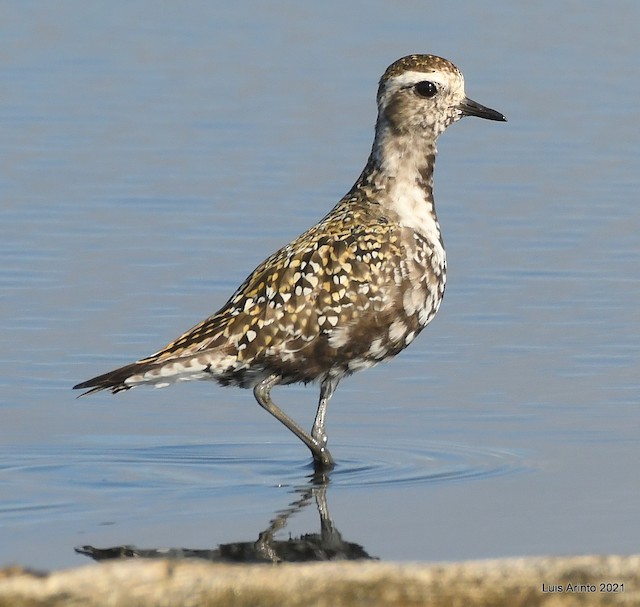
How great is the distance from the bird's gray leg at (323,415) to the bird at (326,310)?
0.01m

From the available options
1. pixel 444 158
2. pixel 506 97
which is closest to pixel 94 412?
pixel 444 158

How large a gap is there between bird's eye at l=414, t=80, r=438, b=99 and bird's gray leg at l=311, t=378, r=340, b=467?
2266 mm

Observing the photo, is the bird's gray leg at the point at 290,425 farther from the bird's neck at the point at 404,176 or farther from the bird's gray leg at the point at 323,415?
the bird's neck at the point at 404,176

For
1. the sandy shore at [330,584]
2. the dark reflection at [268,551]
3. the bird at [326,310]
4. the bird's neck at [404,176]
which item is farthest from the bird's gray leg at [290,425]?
the sandy shore at [330,584]

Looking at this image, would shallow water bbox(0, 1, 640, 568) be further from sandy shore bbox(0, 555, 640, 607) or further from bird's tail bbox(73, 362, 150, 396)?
sandy shore bbox(0, 555, 640, 607)

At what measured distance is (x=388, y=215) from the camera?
1369cm

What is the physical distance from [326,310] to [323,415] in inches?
36.1

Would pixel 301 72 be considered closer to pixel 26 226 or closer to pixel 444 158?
pixel 444 158

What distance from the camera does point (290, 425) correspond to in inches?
526

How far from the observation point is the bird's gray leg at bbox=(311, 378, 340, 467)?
1333 centimetres

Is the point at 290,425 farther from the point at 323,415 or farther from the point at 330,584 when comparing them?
the point at 330,584

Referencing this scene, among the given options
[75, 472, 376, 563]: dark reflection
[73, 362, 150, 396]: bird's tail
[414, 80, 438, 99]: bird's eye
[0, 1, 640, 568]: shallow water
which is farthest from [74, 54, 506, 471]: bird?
[75, 472, 376, 563]: dark reflection

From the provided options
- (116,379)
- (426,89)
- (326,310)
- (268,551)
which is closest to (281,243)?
(426,89)

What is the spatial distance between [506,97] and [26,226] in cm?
786
